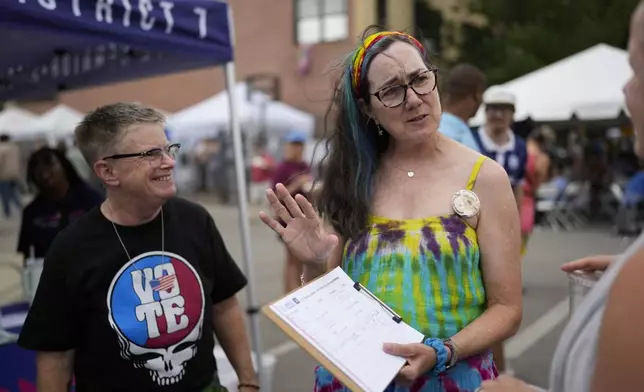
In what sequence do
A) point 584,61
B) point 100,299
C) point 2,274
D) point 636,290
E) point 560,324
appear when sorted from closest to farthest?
point 636,290 → point 100,299 → point 560,324 → point 2,274 → point 584,61

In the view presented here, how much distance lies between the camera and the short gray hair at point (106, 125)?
2051mm

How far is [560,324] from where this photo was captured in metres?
5.76

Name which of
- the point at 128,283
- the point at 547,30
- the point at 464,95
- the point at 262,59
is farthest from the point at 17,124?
the point at 128,283

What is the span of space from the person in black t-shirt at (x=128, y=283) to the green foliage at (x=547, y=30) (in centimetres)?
1554

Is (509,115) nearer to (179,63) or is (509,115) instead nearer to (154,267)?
(179,63)

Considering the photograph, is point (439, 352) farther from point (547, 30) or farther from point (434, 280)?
point (547, 30)

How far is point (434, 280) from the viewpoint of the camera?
1.63m

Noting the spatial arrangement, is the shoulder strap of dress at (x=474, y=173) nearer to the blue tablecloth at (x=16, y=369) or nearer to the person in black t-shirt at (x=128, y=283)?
the person in black t-shirt at (x=128, y=283)

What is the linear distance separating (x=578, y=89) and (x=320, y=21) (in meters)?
16.8

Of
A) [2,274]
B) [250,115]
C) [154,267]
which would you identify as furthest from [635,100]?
[250,115]

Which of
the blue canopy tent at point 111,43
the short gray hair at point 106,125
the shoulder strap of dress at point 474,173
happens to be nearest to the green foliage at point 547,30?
the blue canopy tent at point 111,43

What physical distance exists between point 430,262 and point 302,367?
340cm

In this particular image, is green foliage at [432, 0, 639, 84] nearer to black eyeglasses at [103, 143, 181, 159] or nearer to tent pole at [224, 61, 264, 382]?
tent pole at [224, 61, 264, 382]

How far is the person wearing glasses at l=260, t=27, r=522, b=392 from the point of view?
5.33ft
